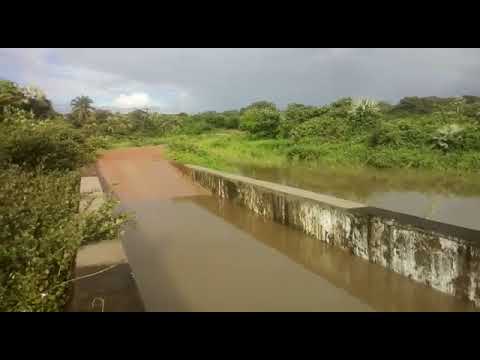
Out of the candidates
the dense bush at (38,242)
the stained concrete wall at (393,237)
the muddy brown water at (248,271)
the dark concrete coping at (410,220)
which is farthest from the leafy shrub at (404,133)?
the dense bush at (38,242)

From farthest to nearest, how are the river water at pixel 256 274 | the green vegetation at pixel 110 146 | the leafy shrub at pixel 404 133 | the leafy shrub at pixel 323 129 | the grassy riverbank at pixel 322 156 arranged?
the leafy shrub at pixel 323 129, the leafy shrub at pixel 404 133, the grassy riverbank at pixel 322 156, the river water at pixel 256 274, the green vegetation at pixel 110 146

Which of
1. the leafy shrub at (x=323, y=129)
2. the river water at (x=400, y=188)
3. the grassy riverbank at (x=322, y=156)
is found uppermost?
the leafy shrub at (x=323, y=129)

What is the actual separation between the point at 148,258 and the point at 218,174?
476 centimetres

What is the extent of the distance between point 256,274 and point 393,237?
1.78 metres

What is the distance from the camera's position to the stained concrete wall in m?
3.69

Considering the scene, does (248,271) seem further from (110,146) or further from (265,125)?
(265,125)

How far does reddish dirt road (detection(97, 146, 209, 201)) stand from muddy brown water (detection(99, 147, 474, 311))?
2.10m

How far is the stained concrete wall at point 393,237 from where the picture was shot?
369 centimetres

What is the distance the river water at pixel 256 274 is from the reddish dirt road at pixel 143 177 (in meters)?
3.15

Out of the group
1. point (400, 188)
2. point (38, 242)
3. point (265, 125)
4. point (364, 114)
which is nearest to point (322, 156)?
point (364, 114)

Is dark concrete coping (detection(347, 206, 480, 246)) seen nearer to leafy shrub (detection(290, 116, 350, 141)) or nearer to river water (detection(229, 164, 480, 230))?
river water (detection(229, 164, 480, 230))

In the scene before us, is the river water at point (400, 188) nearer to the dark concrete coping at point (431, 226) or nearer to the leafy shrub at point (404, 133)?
the dark concrete coping at point (431, 226)

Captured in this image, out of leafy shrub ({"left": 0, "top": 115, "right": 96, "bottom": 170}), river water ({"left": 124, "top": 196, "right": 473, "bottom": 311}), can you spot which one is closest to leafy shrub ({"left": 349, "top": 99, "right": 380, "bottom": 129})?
river water ({"left": 124, "top": 196, "right": 473, "bottom": 311})

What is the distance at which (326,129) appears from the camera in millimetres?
19656
